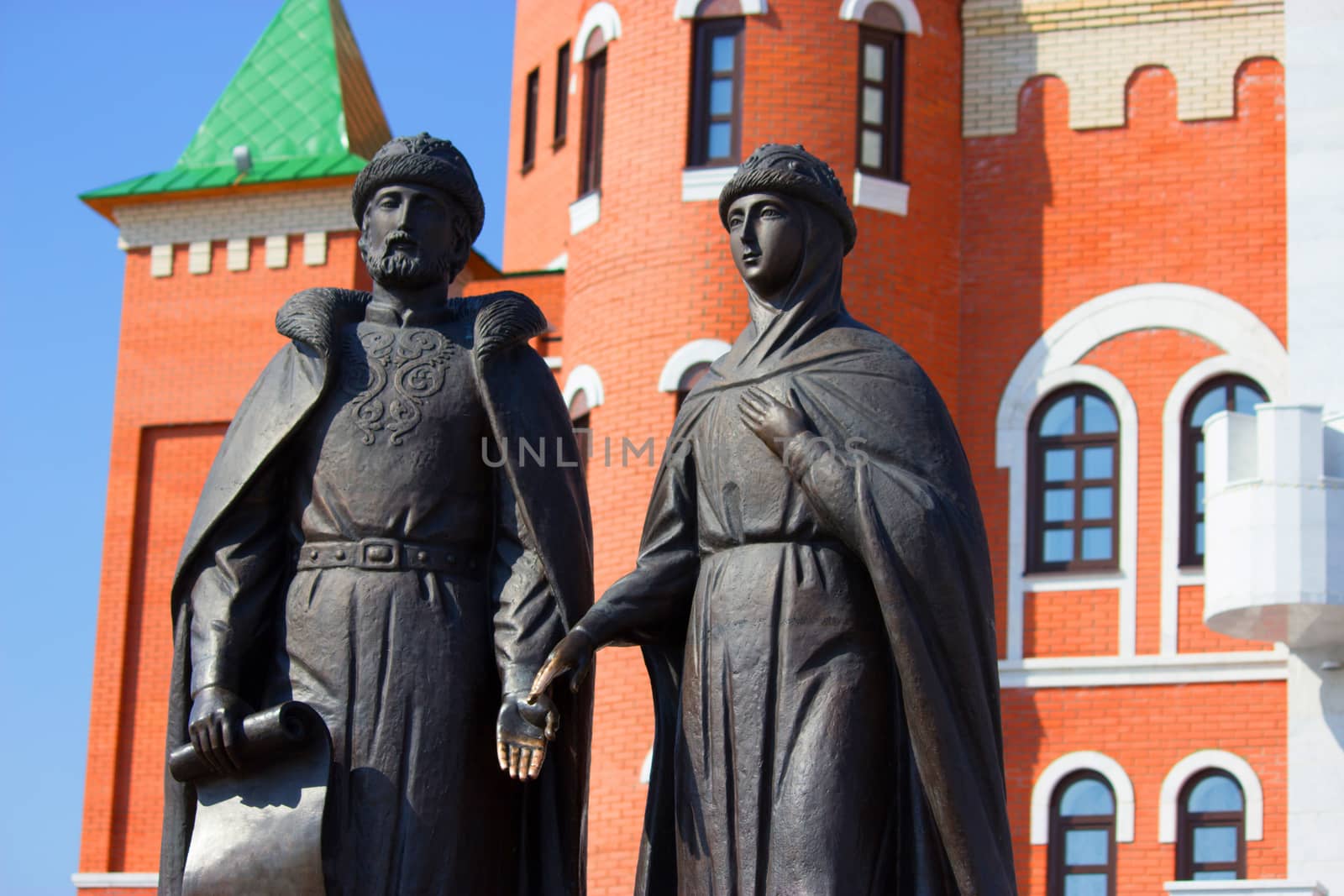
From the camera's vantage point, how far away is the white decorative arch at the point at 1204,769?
20812 mm

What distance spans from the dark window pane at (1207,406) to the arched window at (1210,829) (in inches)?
121

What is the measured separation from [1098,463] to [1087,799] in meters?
2.95

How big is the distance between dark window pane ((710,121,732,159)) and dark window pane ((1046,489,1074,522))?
4.12 metres

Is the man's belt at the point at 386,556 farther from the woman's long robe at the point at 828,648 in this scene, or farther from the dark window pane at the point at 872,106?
the dark window pane at the point at 872,106

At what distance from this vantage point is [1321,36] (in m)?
21.4

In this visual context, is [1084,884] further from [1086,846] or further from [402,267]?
[402,267]

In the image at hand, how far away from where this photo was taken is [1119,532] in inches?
856

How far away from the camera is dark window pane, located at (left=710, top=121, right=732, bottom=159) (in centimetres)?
2214

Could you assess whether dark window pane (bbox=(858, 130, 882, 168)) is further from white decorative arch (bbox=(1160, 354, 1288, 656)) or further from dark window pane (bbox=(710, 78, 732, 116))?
white decorative arch (bbox=(1160, 354, 1288, 656))

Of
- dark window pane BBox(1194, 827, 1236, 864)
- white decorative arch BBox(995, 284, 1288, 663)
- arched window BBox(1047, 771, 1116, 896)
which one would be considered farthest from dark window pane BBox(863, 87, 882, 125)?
dark window pane BBox(1194, 827, 1236, 864)

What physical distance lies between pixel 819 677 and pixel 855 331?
1193 mm

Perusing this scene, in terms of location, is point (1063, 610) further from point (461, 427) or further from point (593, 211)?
point (461, 427)

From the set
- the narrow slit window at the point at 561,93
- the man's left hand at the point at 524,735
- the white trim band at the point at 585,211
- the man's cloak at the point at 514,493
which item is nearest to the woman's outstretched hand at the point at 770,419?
the man's cloak at the point at 514,493

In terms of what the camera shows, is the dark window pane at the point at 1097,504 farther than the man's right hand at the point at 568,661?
Yes
